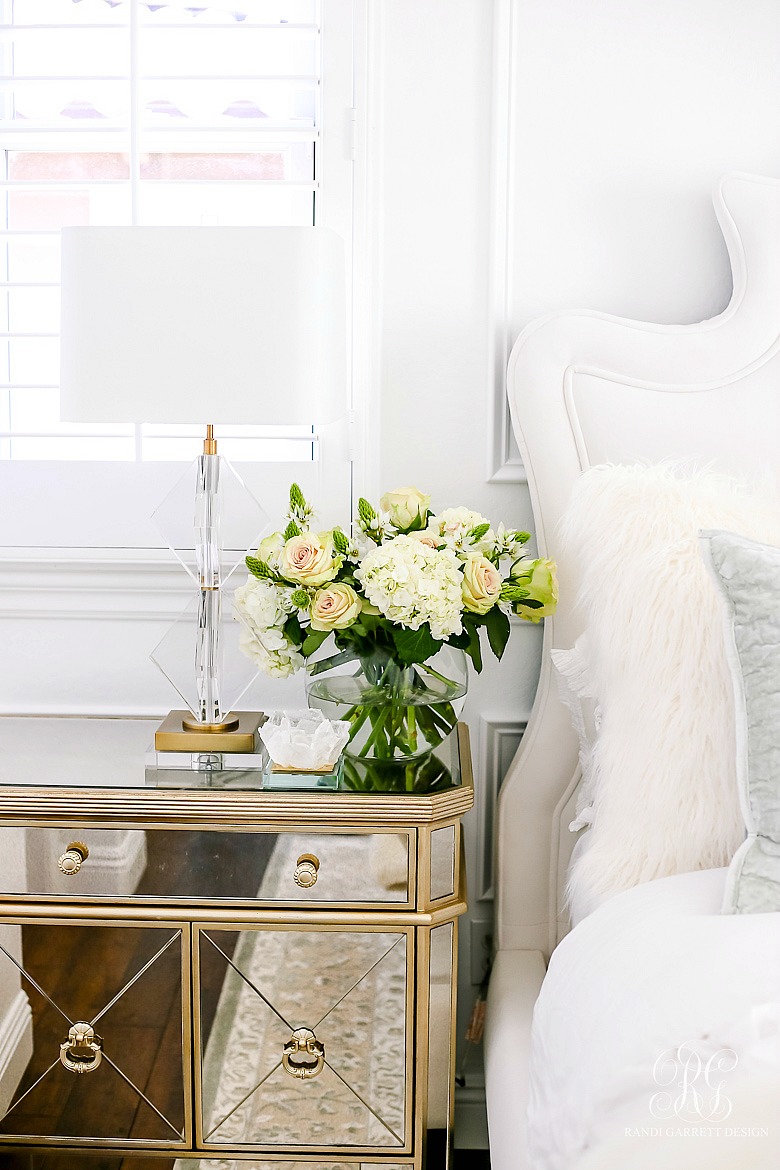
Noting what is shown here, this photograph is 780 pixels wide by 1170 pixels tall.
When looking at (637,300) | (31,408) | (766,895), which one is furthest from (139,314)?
(766,895)

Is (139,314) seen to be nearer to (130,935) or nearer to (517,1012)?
(130,935)

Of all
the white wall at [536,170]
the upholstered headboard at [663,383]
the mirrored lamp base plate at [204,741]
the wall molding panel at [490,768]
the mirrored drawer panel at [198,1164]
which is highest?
the white wall at [536,170]

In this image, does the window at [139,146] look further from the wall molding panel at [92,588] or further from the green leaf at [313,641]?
the green leaf at [313,641]

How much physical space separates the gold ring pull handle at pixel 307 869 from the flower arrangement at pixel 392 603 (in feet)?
0.58

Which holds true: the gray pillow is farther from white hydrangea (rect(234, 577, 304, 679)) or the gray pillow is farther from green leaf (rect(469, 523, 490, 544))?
white hydrangea (rect(234, 577, 304, 679))

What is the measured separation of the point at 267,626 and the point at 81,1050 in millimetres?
621

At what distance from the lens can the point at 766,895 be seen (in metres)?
1.02

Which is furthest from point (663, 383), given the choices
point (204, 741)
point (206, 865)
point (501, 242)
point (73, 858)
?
point (73, 858)

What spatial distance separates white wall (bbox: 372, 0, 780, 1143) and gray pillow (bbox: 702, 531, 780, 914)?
0.59 meters

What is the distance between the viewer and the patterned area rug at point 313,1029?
1251mm

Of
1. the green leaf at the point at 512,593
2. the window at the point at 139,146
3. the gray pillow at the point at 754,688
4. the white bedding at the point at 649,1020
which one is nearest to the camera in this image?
the white bedding at the point at 649,1020

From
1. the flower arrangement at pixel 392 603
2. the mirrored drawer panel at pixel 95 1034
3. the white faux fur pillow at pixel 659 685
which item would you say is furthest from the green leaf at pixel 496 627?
the mirrored drawer panel at pixel 95 1034

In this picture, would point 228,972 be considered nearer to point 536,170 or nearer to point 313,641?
point 313,641

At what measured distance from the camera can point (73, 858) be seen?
1.25m
